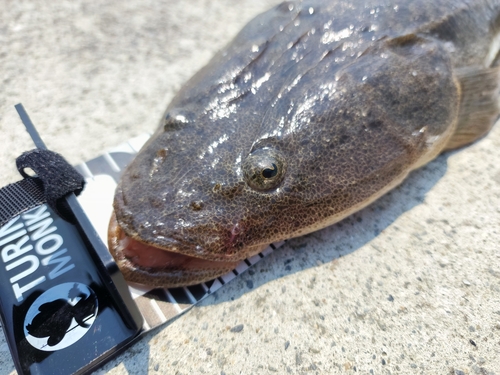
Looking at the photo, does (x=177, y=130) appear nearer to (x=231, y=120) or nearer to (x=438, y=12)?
(x=231, y=120)

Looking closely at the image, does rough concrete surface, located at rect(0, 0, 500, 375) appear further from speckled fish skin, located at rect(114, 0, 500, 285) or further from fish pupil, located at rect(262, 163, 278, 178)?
fish pupil, located at rect(262, 163, 278, 178)

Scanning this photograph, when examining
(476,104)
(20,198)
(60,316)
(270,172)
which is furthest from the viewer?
(476,104)

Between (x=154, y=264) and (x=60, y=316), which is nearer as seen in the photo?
(x=60, y=316)

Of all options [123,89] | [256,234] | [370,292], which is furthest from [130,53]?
[370,292]

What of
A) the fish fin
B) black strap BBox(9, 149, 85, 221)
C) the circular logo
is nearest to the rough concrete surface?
the fish fin

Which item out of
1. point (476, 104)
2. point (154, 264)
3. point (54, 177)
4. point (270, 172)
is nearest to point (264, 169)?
Result: point (270, 172)

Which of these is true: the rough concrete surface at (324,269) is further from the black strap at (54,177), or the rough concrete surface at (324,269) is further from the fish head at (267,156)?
the black strap at (54,177)

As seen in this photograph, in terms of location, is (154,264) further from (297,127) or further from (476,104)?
(476,104)

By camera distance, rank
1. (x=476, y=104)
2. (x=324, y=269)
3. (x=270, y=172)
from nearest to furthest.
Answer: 1. (x=270, y=172)
2. (x=324, y=269)
3. (x=476, y=104)
